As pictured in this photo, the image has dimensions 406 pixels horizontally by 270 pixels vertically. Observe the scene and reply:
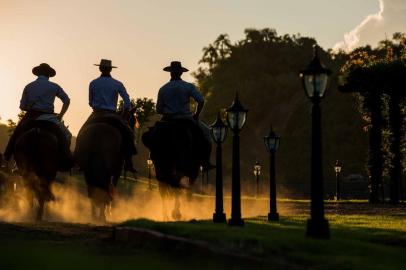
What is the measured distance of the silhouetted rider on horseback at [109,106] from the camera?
1630 cm

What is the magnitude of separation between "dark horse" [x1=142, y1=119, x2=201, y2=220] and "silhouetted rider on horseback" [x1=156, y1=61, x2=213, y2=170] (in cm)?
7

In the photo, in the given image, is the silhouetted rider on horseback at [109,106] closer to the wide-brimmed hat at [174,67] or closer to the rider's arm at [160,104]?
the rider's arm at [160,104]

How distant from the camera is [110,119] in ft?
53.3

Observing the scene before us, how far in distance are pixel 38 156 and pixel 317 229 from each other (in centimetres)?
775

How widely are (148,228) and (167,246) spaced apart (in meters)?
1.15

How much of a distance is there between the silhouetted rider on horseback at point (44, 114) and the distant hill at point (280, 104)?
54570mm

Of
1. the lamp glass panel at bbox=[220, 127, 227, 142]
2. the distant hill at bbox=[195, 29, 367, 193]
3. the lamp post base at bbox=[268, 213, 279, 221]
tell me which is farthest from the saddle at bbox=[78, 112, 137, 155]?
the distant hill at bbox=[195, 29, 367, 193]

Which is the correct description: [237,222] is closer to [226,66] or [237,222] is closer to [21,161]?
[21,161]

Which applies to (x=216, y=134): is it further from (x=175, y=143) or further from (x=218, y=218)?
(x=218, y=218)

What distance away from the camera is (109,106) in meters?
16.6

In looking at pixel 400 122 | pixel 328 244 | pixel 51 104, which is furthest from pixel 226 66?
pixel 328 244

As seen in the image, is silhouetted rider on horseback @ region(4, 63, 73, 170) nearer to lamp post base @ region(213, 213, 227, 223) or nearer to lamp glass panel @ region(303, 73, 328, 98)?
lamp post base @ region(213, 213, 227, 223)

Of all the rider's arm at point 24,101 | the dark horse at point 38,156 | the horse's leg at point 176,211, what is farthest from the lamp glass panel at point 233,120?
the rider's arm at point 24,101

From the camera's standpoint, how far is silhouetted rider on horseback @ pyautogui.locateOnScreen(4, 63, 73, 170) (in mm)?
17156
